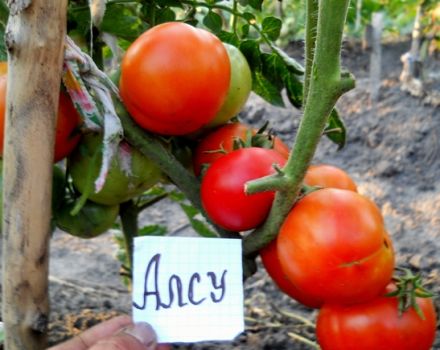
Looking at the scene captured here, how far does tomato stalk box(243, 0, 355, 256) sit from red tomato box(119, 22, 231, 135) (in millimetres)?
136

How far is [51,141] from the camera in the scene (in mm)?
746

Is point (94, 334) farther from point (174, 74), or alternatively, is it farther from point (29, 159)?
point (174, 74)

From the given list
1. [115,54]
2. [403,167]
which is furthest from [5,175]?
[403,167]

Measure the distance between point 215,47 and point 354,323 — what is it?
412 millimetres

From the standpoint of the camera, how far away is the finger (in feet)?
2.67

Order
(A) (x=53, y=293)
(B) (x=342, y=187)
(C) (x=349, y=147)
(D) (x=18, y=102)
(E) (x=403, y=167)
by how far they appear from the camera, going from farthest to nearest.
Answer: (C) (x=349, y=147) → (E) (x=403, y=167) → (A) (x=53, y=293) → (B) (x=342, y=187) → (D) (x=18, y=102)

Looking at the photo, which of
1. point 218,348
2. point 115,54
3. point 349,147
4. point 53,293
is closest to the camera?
point 115,54

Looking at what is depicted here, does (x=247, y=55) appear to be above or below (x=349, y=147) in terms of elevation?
above

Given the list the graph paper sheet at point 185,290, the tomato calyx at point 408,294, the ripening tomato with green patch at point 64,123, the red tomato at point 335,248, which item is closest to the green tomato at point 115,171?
the ripening tomato with green patch at point 64,123

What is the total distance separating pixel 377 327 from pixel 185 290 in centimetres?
26

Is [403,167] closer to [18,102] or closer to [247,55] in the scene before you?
[247,55]

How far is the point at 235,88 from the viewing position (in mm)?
905

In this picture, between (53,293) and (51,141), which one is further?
(53,293)

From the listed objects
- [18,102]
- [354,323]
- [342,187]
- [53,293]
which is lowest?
[53,293]
